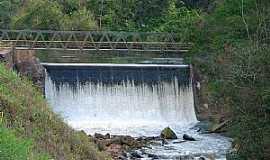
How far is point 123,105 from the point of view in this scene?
23172 millimetres

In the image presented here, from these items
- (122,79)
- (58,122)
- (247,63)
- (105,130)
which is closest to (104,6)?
(122,79)

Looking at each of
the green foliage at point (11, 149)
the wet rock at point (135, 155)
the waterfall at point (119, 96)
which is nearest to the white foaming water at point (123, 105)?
the waterfall at point (119, 96)

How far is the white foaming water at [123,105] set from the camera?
74.8 ft

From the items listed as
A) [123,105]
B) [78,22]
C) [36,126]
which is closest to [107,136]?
[123,105]

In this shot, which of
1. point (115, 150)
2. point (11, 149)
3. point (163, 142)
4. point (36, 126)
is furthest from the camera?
point (163, 142)

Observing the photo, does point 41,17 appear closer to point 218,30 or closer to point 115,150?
point 218,30

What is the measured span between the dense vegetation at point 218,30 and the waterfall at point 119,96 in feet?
4.99

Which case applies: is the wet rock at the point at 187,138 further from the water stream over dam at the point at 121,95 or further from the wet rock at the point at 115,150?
the wet rock at the point at 115,150

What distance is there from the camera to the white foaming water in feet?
74.8

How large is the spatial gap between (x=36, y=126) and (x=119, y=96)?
14.4 metres

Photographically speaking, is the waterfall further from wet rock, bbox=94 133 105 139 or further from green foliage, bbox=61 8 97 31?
green foliage, bbox=61 8 97 31

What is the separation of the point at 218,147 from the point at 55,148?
440 inches

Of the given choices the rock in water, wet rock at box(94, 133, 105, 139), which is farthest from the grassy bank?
the rock in water

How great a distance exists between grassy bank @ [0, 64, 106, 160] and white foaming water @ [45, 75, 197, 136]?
12.2 m
